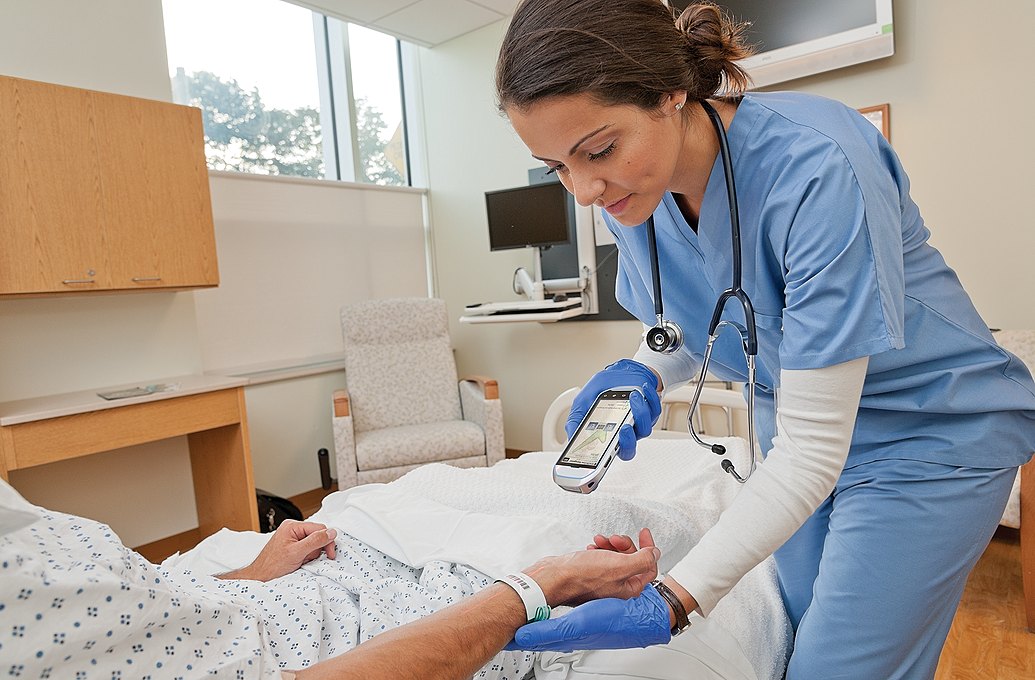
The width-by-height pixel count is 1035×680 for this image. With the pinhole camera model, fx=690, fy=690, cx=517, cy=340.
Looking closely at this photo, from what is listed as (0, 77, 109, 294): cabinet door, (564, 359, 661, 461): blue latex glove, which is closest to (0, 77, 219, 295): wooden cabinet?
(0, 77, 109, 294): cabinet door

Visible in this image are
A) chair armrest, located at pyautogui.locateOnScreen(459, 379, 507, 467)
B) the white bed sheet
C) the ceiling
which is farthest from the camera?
the ceiling

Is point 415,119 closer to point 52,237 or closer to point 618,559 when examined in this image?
point 52,237

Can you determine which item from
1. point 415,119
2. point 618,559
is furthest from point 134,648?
point 415,119

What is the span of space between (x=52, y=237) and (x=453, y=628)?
7.82ft

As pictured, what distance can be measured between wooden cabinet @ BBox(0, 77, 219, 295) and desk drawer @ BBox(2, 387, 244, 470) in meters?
0.47

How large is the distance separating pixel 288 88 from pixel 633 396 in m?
3.45

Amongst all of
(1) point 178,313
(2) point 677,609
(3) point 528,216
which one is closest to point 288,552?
(2) point 677,609

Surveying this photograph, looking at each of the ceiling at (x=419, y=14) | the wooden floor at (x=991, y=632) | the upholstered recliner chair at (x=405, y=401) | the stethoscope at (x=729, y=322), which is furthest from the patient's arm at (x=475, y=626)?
the ceiling at (x=419, y=14)

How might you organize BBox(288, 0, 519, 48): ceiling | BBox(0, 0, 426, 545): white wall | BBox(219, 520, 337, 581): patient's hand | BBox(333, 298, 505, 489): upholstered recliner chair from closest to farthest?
BBox(219, 520, 337, 581): patient's hand < BBox(0, 0, 426, 545): white wall < BBox(333, 298, 505, 489): upholstered recliner chair < BBox(288, 0, 519, 48): ceiling

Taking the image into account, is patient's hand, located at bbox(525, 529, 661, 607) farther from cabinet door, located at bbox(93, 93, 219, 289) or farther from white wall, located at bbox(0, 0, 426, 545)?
white wall, located at bbox(0, 0, 426, 545)

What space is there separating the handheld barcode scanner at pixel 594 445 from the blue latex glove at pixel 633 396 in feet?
0.07

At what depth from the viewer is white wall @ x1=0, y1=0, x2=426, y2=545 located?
2750mm

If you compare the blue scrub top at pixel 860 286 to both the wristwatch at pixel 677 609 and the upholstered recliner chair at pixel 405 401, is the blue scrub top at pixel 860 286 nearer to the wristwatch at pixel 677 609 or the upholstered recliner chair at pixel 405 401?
the wristwatch at pixel 677 609

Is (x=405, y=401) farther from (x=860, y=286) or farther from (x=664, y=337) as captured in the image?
(x=860, y=286)
